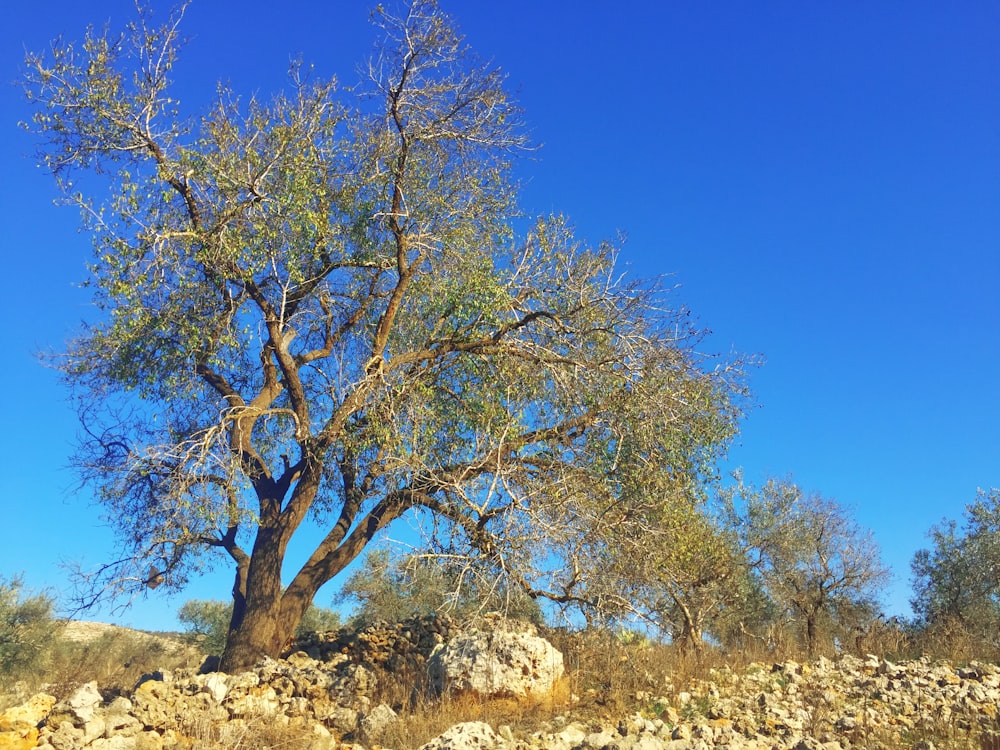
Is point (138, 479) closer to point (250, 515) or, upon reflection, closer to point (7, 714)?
point (250, 515)

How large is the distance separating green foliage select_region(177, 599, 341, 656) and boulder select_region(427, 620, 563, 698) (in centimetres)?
1476

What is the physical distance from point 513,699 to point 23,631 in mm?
15398

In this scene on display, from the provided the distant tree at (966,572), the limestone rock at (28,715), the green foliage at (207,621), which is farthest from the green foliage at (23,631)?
the distant tree at (966,572)

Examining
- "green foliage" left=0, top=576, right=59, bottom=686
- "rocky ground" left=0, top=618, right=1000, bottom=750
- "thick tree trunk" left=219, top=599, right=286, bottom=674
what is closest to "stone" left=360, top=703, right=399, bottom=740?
"rocky ground" left=0, top=618, right=1000, bottom=750

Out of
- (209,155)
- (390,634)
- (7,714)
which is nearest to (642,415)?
(390,634)

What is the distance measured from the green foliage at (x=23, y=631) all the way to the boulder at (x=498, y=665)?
1368 cm

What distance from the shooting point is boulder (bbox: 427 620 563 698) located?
11.2 meters

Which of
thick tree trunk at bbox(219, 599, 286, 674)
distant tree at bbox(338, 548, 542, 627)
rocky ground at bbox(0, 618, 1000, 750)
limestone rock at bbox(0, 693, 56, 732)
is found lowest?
limestone rock at bbox(0, 693, 56, 732)

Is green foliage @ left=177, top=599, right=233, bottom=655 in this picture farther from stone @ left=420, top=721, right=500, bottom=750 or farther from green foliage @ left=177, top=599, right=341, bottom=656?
stone @ left=420, top=721, right=500, bottom=750

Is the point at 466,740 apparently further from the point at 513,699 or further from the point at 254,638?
the point at 254,638

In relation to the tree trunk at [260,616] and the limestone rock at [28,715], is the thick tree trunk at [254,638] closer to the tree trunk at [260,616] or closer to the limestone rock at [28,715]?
the tree trunk at [260,616]

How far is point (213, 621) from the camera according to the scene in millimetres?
27625

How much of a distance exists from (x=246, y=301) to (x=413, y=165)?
4089mm

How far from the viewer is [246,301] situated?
14.9 m
